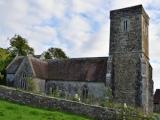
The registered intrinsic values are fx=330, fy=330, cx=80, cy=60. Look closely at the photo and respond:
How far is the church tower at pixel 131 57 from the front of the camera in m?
42.5

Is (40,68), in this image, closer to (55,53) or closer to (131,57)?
(131,57)

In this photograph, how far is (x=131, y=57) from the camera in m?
44.1

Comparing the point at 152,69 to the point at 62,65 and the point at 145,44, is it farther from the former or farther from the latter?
the point at 62,65

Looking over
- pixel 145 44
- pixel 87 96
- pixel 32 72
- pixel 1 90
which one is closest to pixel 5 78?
pixel 32 72

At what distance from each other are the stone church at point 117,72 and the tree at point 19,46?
2192 centimetres

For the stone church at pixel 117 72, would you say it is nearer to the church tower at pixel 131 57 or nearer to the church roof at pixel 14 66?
the church tower at pixel 131 57

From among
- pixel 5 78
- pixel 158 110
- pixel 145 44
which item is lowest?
Result: pixel 158 110

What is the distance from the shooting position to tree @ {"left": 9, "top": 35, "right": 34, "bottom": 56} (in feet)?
235

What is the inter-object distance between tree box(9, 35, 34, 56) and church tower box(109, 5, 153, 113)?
30.5m

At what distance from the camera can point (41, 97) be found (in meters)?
26.5

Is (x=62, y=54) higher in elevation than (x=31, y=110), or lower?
higher

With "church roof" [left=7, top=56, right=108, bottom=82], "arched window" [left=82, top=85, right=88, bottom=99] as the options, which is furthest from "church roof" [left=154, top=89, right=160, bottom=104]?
"arched window" [left=82, top=85, right=88, bottom=99]

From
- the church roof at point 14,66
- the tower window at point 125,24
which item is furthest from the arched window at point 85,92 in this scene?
the church roof at point 14,66

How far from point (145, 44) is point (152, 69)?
3.93 meters
